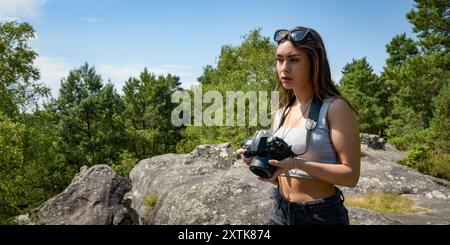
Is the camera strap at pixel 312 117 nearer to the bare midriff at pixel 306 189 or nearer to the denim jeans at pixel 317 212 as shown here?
the bare midriff at pixel 306 189

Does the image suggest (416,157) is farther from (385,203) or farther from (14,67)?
(14,67)

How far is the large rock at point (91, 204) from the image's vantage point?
16.0 metres

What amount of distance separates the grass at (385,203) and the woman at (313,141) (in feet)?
35.0

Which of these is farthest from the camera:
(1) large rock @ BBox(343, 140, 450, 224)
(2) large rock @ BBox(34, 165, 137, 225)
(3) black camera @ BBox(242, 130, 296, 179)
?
(2) large rock @ BBox(34, 165, 137, 225)

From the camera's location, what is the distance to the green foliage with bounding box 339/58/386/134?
4310 centimetres

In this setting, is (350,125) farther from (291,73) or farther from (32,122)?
(32,122)

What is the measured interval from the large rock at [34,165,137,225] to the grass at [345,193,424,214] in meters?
8.30

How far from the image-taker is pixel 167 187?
1159 cm

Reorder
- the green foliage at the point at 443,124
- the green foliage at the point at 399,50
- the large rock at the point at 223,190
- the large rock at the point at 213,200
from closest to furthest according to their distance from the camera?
1. the large rock at the point at 213,200
2. the large rock at the point at 223,190
3. the green foliage at the point at 443,124
4. the green foliage at the point at 399,50

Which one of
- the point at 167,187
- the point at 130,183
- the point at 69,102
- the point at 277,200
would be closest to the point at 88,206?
the point at 130,183

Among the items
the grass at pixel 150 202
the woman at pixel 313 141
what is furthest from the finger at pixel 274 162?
the grass at pixel 150 202

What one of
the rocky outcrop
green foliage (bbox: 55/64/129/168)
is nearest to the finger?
the rocky outcrop

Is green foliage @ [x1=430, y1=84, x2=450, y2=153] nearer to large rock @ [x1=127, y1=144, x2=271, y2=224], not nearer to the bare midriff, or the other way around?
large rock @ [x1=127, y1=144, x2=271, y2=224]
